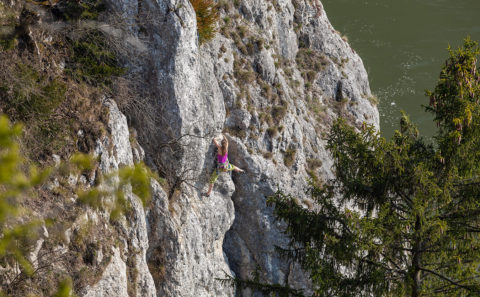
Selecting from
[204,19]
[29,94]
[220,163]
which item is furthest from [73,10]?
[220,163]

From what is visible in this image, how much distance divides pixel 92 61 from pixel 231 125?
5477mm

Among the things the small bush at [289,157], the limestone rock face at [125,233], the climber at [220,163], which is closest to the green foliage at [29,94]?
the limestone rock face at [125,233]

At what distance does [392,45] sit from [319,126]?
19.7 metres

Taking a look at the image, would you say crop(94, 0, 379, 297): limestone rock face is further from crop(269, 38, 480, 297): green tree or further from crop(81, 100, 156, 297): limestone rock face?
crop(269, 38, 480, 297): green tree

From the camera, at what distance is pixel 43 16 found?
9.61 meters

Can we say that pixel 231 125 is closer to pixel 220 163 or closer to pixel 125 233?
pixel 220 163

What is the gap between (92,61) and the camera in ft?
32.1

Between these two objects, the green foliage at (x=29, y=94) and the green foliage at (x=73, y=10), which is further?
the green foliage at (x=73, y=10)

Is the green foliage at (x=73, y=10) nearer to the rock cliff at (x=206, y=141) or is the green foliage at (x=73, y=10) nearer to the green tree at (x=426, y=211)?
the rock cliff at (x=206, y=141)

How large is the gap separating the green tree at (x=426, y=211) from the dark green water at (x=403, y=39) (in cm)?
2247

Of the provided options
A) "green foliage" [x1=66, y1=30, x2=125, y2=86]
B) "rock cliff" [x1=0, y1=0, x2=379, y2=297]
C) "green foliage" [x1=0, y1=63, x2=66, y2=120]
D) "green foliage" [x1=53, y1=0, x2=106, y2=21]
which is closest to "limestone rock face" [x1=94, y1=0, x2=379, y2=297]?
"rock cliff" [x1=0, y1=0, x2=379, y2=297]

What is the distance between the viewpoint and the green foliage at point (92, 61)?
31.3 feet

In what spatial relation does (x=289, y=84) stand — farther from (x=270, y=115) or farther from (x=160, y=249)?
(x=160, y=249)

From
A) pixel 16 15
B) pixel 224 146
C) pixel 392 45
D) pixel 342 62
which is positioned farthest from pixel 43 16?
pixel 392 45
